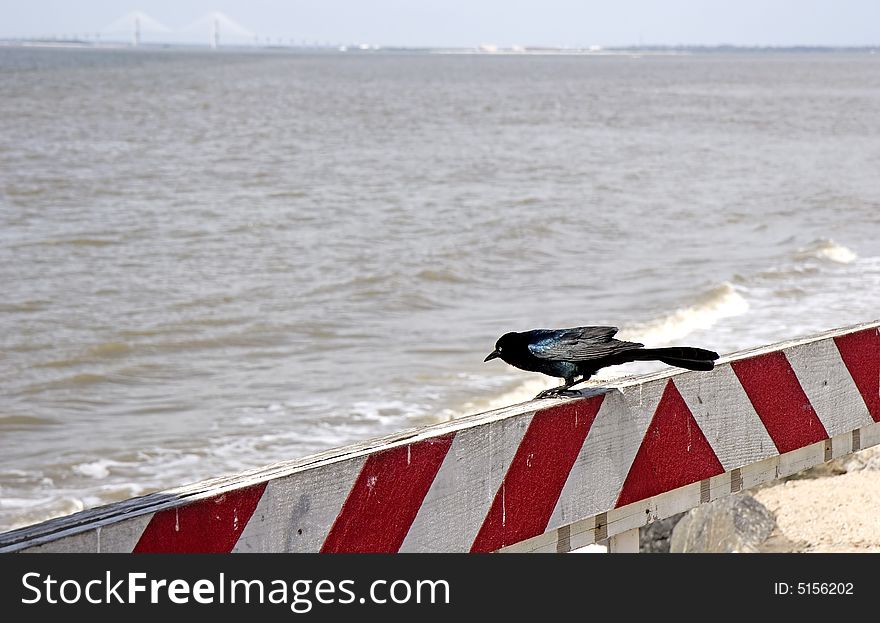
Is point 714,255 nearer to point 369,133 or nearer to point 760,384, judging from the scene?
point 760,384

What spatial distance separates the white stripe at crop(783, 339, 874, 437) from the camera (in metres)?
3.33

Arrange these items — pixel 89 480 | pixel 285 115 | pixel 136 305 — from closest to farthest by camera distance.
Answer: pixel 89 480
pixel 136 305
pixel 285 115

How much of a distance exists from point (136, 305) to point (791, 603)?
11.9 metres

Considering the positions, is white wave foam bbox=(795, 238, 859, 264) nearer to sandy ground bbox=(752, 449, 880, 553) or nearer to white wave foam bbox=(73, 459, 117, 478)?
sandy ground bbox=(752, 449, 880, 553)

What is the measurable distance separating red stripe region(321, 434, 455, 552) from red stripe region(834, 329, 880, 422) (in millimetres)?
1430

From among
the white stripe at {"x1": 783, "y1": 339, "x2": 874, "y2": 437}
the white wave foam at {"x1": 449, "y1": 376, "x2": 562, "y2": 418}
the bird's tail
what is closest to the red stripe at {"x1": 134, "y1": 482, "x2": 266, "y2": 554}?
the bird's tail

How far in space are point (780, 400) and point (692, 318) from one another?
387 inches

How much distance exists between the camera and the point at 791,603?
103 inches

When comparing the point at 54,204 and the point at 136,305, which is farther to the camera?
the point at 54,204

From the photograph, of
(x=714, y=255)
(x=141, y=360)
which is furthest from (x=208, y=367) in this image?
(x=714, y=255)

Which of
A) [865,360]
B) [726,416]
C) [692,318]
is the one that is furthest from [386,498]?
[692,318]

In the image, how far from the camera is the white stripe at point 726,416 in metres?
3.10

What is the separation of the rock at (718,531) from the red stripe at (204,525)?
317 centimetres

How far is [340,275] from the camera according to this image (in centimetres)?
1560
